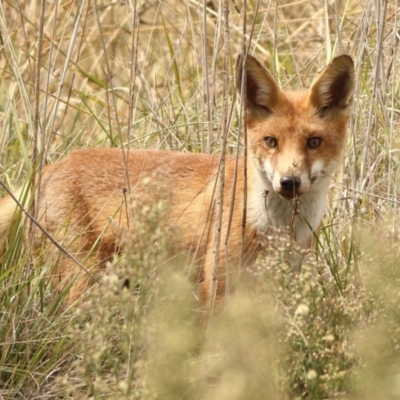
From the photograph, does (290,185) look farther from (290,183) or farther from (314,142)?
(314,142)

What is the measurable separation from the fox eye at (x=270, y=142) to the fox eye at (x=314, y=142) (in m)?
0.16

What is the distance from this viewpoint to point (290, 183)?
3.84m

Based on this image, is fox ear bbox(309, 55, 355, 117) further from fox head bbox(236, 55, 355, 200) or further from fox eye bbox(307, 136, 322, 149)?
fox eye bbox(307, 136, 322, 149)

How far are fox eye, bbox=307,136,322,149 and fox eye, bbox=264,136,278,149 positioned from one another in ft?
0.53

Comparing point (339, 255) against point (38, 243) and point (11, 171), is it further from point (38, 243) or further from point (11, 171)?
point (11, 171)

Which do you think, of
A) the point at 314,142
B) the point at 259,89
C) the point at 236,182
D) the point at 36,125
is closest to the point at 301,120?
the point at 314,142

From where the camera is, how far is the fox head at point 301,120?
4137mm

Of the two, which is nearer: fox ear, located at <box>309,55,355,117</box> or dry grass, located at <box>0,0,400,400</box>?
dry grass, located at <box>0,0,400,400</box>

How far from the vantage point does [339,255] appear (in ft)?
13.4

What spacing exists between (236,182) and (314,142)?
1.52 ft

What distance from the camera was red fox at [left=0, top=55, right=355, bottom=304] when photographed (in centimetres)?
411

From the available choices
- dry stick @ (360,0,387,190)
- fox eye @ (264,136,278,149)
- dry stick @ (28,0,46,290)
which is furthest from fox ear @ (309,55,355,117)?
dry stick @ (28,0,46,290)

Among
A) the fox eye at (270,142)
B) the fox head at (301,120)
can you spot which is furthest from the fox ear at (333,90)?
the fox eye at (270,142)

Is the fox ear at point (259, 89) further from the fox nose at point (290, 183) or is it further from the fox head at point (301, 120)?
the fox nose at point (290, 183)
